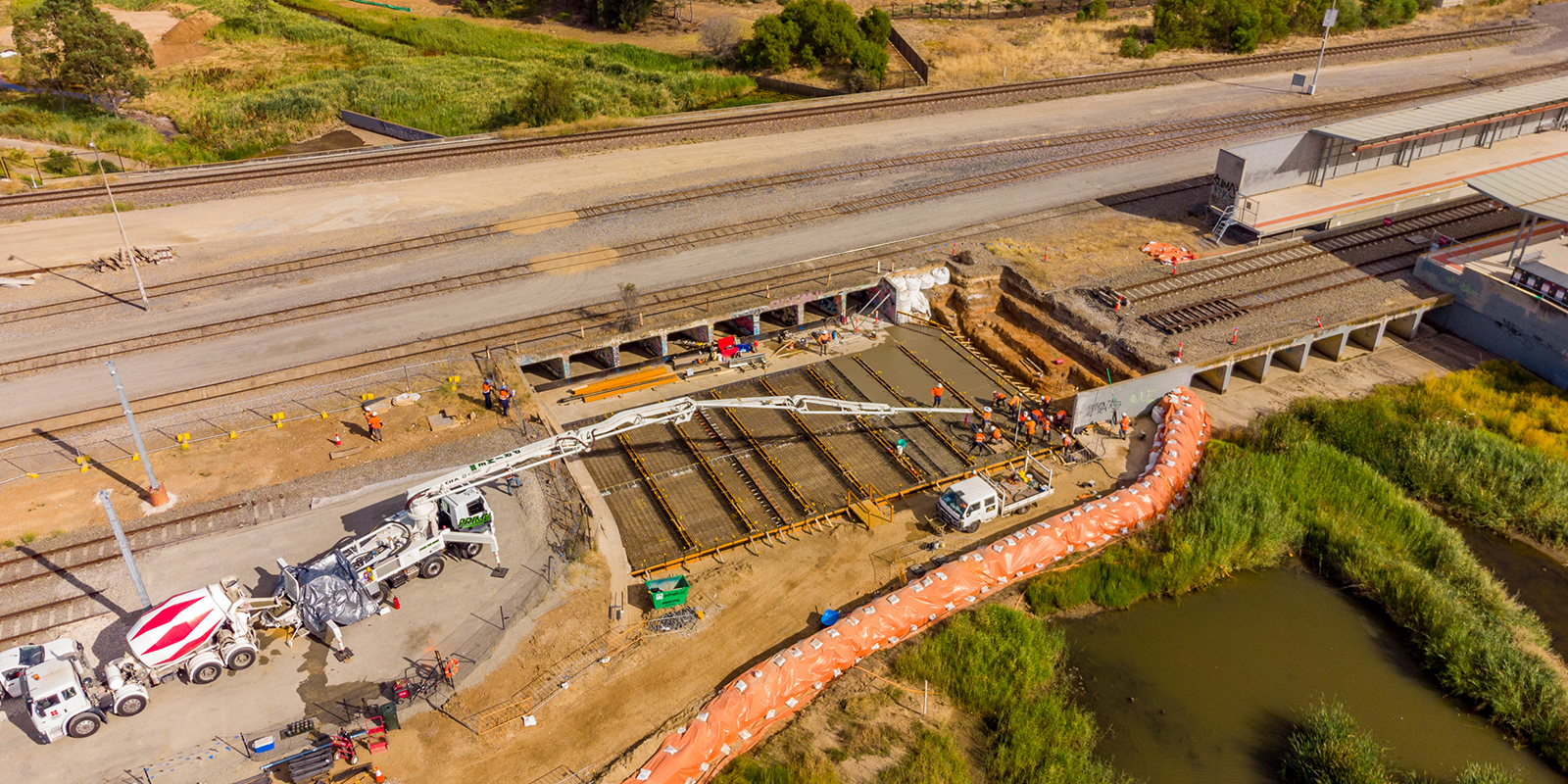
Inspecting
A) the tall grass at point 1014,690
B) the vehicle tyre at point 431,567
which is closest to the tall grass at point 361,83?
the vehicle tyre at point 431,567

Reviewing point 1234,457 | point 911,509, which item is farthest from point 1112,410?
Answer: point 911,509

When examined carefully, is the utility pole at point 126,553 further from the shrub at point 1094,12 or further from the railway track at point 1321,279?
the shrub at point 1094,12

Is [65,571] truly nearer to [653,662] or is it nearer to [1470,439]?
[653,662]

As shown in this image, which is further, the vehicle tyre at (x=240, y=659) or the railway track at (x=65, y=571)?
the railway track at (x=65, y=571)

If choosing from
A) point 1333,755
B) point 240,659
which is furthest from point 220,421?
point 1333,755

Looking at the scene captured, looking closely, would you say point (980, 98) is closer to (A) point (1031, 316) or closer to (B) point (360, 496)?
(A) point (1031, 316)
